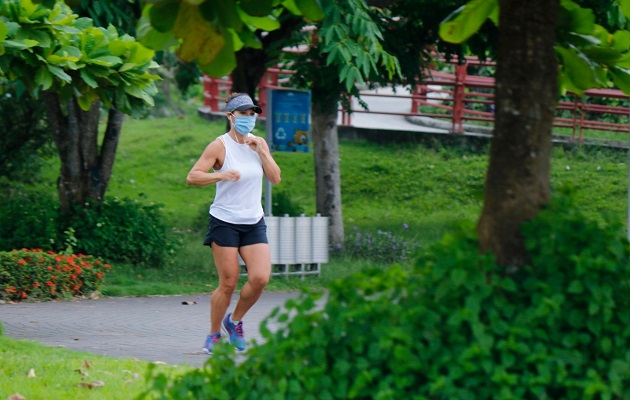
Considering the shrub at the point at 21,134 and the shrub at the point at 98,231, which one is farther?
the shrub at the point at 21,134

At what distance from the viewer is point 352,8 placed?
11.8 m

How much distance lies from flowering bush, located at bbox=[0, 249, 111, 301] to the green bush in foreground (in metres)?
7.77

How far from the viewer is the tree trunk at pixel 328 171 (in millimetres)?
15508

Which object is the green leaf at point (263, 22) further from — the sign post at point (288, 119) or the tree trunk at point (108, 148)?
the tree trunk at point (108, 148)

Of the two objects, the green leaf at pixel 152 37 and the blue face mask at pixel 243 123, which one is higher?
the green leaf at pixel 152 37

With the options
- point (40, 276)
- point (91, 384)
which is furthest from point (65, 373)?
point (40, 276)

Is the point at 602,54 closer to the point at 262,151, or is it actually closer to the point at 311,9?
the point at 311,9

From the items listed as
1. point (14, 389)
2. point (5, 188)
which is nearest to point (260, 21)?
point (14, 389)

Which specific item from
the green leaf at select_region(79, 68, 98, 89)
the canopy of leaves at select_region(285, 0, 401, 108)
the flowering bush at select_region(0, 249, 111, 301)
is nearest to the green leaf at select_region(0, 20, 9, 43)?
the green leaf at select_region(79, 68, 98, 89)

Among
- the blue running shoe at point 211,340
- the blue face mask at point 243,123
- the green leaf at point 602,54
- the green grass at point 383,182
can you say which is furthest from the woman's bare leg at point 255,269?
the green grass at point 383,182

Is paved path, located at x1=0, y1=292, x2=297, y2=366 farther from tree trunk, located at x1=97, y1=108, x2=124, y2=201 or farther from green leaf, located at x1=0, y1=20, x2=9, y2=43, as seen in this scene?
tree trunk, located at x1=97, y1=108, x2=124, y2=201

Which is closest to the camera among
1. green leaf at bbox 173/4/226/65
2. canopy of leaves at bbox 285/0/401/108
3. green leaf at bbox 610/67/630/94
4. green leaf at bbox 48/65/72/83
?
green leaf at bbox 173/4/226/65

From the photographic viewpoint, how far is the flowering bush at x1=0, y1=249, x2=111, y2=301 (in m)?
11.0

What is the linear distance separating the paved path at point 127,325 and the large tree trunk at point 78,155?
3.25m
